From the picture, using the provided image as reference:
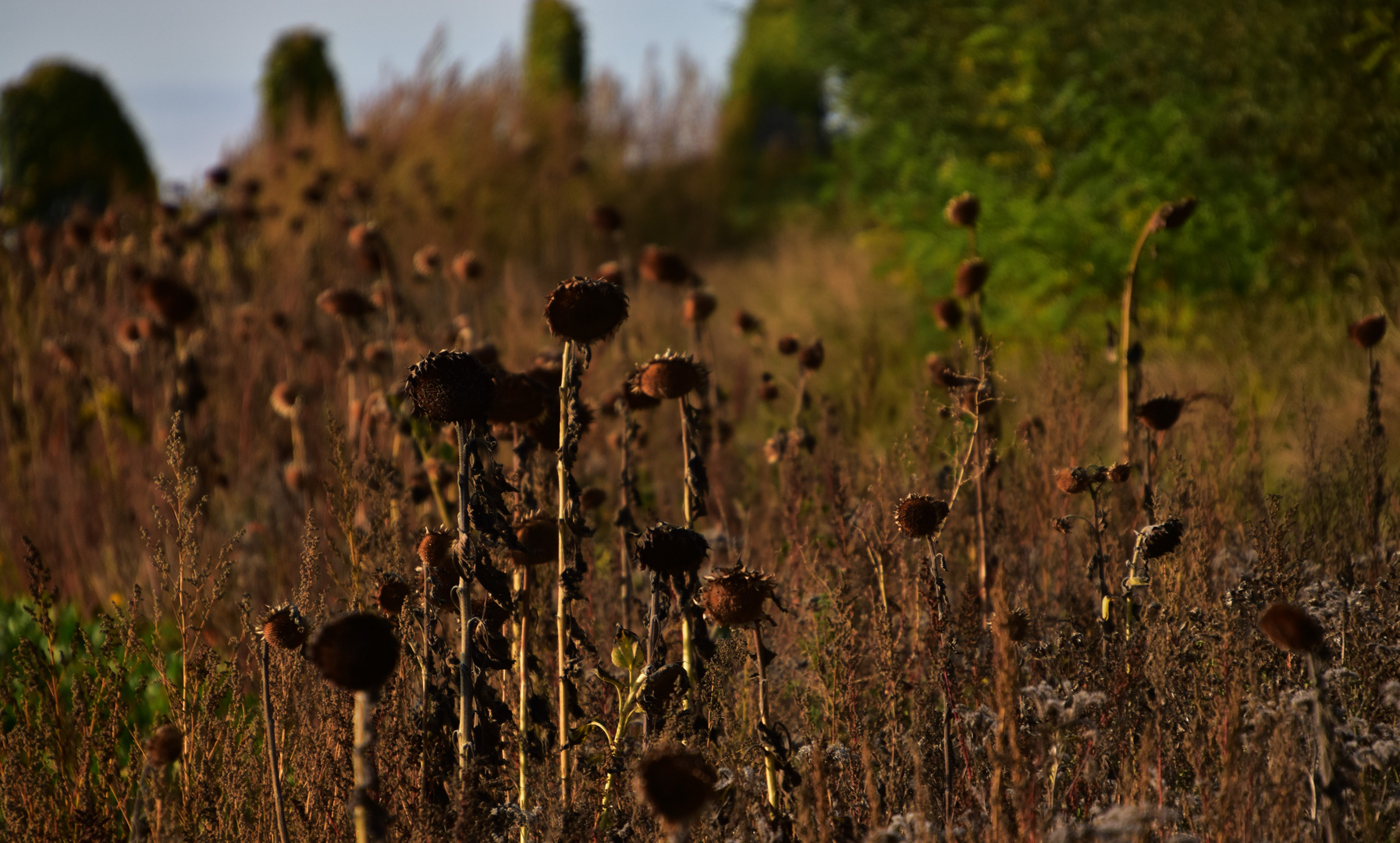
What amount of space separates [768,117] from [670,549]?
69.7 feet

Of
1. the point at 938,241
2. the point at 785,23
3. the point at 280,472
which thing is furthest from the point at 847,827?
the point at 785,23

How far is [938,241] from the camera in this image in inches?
290

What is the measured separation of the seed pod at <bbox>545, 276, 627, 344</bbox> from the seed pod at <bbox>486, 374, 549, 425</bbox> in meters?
0.24

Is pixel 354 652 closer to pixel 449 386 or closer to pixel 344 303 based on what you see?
pixel 449 386

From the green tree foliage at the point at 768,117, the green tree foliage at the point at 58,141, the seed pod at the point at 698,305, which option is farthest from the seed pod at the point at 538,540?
the green tree foliage at the point at 768,117

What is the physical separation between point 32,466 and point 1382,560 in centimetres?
490

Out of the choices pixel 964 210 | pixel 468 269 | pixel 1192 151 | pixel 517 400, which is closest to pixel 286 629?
pixel 517 400

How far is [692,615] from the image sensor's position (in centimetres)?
182

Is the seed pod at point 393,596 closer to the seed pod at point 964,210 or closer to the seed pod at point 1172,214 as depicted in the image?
the seed pod at point 964,210

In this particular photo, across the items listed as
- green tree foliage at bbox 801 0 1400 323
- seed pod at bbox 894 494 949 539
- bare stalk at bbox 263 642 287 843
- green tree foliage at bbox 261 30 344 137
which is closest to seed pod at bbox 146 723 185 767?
bare stalk at bbox 263 642 287 843

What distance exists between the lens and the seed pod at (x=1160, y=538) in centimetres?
193

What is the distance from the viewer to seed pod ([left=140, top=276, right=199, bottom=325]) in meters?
3.79

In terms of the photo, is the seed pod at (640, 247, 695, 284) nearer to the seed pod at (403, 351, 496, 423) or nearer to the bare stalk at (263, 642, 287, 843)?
the seed pod at (403, 351, 496, 423)

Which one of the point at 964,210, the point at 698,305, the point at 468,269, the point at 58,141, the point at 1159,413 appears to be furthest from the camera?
the point at 58,141
